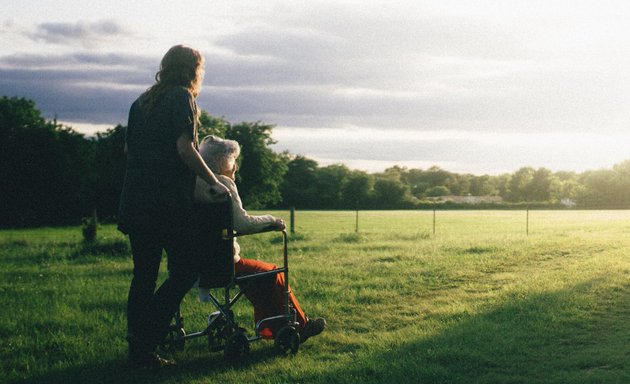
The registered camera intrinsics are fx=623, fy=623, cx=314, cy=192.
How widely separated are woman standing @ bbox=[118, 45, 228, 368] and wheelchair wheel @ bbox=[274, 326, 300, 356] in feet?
3.07

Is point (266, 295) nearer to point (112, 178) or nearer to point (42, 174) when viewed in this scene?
point (42, 174)

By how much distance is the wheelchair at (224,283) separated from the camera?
4.90 m

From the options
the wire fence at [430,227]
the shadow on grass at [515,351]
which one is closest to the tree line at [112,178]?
the wire fence at [430,227]

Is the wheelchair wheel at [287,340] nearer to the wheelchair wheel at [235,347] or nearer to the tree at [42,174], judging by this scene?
the wheelchair wheel at [235,347]

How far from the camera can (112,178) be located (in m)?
49.1

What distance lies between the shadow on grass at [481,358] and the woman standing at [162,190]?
1.49ft

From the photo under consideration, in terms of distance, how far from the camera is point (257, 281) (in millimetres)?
5504

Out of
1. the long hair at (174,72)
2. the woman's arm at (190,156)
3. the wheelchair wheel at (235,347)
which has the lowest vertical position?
the wheelchair wheel at (235,347)

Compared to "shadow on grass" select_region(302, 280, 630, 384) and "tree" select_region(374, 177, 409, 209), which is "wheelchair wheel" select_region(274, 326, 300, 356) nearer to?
"shadow on grass" select_region(302, 280, 630, 384)

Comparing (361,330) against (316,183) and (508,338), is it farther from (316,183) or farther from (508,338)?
(316,183)

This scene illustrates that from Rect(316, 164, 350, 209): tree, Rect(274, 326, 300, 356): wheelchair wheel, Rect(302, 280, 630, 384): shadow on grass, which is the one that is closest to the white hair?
Rect(274, 326, 300, 356): wheelchair wheel

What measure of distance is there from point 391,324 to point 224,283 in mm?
2384

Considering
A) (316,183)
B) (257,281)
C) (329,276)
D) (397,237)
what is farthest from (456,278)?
(316,183)

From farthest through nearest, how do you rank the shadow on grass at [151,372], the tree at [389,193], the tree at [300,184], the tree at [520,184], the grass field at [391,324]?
the tree at [520,184]
the tree at [389,193]
the tree at [300,184]
the grass field at [391,324]
the shadow on grass at [151,372]
